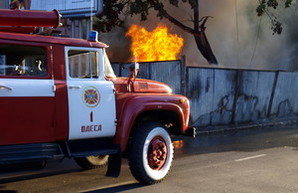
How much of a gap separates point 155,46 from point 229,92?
21.5 feet

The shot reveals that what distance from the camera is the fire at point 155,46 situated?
2088 centimetres

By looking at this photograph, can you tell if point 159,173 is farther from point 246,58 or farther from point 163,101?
point 246,58

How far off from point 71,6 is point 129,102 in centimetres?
828

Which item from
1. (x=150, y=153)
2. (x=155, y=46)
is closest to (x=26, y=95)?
(x=150, y=153)

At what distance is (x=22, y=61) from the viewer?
550cm

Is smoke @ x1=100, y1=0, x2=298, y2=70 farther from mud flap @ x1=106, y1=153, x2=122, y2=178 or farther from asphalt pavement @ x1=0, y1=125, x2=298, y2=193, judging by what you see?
mud flap @ x1=106, y1=153, x2=122, y2=178

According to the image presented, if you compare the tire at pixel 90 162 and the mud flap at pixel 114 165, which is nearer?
the mud flap at pixel 114 165

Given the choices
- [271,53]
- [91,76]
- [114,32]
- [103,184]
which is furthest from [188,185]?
[271,53]

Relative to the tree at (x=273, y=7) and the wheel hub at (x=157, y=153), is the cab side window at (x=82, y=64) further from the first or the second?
the tree at (x=273, y=7)

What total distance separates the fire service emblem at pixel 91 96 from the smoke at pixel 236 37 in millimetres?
19399

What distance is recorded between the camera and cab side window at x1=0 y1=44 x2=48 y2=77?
5.30 m

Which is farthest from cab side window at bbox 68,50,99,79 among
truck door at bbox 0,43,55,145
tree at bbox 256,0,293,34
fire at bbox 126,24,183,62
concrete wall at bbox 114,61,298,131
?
tree at bbox 256,0,293,34

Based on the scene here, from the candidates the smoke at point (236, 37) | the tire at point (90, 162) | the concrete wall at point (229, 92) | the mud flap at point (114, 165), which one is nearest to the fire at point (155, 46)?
A: the smoke at point (236, 37)

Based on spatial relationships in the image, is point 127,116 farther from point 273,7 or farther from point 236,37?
point 236,37
